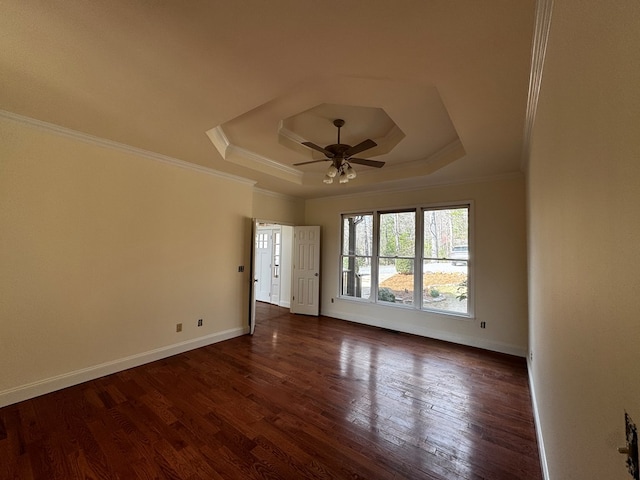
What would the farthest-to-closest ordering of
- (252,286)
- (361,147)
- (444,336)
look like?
(252,286) < (444,336) < (361,147)

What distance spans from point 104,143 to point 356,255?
4.39m

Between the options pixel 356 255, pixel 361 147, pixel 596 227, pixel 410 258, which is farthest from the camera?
pixel 356 255

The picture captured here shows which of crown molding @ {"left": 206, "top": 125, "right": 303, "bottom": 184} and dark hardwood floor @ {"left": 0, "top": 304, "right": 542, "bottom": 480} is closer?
dark hardwood floor @ {"left": 0, "top": 304, "right": 542, "bottom": 480}

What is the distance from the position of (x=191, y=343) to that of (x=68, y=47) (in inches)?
139

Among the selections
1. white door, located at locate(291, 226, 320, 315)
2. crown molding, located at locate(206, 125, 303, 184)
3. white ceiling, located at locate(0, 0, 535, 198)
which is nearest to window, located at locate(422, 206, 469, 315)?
white ceiling, located at locate(0, 0, 535, 198)

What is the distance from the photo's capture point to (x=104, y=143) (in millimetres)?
3107

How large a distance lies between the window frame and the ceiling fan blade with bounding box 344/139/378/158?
223 centimetres

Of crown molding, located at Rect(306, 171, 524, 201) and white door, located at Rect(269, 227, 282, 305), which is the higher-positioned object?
crown molding, located at Rect(306, 171, 524, 201)

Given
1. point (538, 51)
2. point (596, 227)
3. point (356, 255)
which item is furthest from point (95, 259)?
point (538, 51)

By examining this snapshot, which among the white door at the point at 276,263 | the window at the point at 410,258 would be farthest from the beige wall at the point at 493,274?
the white door at the point at 276,263

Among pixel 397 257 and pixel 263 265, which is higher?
pixel 397 257

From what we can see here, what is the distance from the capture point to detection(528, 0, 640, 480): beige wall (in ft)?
1.75

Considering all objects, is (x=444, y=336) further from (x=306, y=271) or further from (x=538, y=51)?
(x=538, y=51)

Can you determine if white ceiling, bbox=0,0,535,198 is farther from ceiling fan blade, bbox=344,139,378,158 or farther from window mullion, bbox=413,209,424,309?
window mullion, bbox=413,209,424,309
